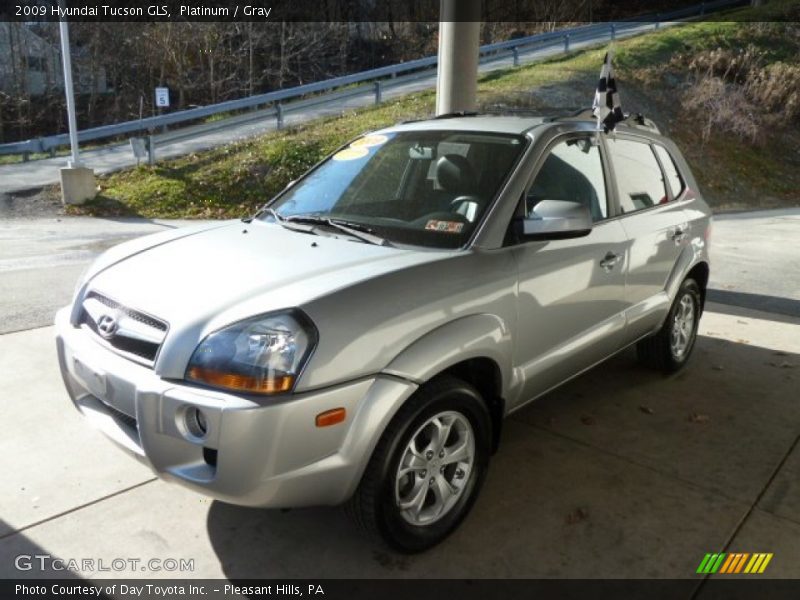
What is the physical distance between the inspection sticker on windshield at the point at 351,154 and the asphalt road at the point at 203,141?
40.4 ft

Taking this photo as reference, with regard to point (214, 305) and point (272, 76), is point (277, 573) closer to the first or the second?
point (214, 305)

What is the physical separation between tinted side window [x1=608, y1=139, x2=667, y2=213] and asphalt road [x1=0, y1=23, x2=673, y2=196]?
13.4m

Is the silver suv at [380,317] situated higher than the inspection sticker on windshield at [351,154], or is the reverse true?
the inspection sticker on windshield at [351,154]

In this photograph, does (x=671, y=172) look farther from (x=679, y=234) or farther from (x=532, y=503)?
(x=532, y=503)

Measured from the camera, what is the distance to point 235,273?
2.77 m

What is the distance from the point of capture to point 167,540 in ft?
9.50

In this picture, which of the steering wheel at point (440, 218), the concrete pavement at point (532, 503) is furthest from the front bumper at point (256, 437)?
the steering wheel at point (440, 218)

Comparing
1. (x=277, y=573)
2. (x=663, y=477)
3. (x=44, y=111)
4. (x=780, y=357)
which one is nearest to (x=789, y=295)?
(x=780, y=357)

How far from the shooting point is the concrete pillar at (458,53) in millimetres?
7137

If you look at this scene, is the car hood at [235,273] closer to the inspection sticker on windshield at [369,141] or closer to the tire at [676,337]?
the inspection sticker on windshield at [369,141]

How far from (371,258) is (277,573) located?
1.32 metres

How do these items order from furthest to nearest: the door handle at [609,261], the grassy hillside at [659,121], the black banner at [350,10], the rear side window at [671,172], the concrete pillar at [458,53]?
1. the black banner at [350,10]
2. the grassy hillside at [659,121]
3. the concrete pillar at [458,53]
4. the rear side window at [671,172]
5. the door handle at [609,261]

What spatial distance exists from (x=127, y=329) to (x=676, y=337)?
3.77 metres

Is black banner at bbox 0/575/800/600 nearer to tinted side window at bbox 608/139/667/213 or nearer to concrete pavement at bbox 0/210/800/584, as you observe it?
concrete pavement at bbox 0/210/800/584
